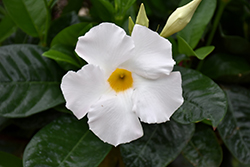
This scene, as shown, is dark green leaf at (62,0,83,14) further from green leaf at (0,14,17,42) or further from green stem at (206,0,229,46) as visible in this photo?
green stem at (206,0,229,46)

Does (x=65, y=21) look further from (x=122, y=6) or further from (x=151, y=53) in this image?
(x=151, y=53)

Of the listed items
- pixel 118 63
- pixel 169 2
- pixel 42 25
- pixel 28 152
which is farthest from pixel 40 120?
pixel 169 2

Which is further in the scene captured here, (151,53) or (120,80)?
(120,80)

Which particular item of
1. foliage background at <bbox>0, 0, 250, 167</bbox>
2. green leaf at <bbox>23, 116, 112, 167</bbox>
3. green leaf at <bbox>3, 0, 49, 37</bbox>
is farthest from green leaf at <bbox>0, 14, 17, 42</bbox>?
green leaf at <bbox>23, 116, 112, 167</bbox>

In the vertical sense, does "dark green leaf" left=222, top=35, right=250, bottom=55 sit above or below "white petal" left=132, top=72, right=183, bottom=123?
below

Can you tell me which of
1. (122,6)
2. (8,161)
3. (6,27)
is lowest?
(8,161)

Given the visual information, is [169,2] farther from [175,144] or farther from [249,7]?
[175,144]

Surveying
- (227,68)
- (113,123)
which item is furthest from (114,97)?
(227,68)
